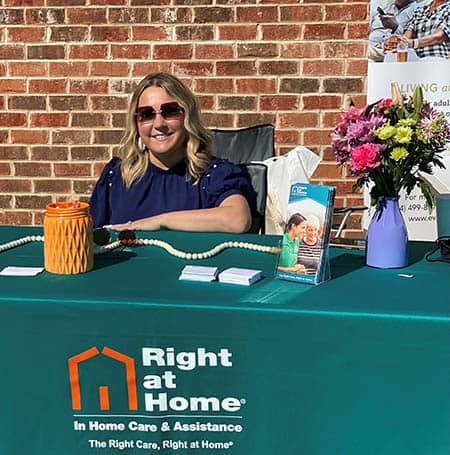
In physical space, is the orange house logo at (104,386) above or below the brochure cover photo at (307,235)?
below

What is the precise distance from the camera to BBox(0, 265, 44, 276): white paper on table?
5.62ft

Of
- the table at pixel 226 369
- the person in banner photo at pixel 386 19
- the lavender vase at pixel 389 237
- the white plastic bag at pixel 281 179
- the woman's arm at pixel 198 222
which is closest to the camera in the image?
the table at pixel 226 369

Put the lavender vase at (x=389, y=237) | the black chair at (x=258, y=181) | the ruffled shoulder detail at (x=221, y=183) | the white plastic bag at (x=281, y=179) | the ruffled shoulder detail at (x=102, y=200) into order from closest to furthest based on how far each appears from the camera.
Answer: the lavender vase at (x=389, y=237)
the ruffled shoulder detail at (x=221, y=183)
the ruffled shoulder detail at (x=102, y=200)
the black chair at (x=258, y=181)
the white plastic bag at (x=281, y=179)

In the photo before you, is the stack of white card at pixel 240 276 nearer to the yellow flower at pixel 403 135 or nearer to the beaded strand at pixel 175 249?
the beaded strand at pixel 175 249

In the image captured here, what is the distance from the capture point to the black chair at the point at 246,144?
321 centimetres

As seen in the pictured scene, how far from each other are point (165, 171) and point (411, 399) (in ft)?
4.58

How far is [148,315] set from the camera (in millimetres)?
1514

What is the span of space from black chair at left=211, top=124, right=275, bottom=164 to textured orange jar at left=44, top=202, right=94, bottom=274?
60.4 inches

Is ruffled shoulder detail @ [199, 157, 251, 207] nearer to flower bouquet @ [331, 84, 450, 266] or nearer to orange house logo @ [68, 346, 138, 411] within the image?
flower bouquet @ [331, 84, 450, 266]

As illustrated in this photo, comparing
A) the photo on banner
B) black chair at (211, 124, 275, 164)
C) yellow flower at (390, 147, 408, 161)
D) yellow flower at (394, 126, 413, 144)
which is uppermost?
the photo on banner

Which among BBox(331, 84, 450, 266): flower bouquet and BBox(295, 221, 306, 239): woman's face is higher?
BBox(331, 84, 450, 266): flower bouquet

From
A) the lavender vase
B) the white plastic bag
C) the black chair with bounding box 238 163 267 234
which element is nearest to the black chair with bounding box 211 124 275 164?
the white plastic bag

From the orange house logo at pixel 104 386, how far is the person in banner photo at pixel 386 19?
2539 mm

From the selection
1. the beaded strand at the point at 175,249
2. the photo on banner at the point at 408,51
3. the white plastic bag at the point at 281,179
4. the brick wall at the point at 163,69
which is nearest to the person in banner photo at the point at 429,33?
the photo on banner at the point at 408,51
